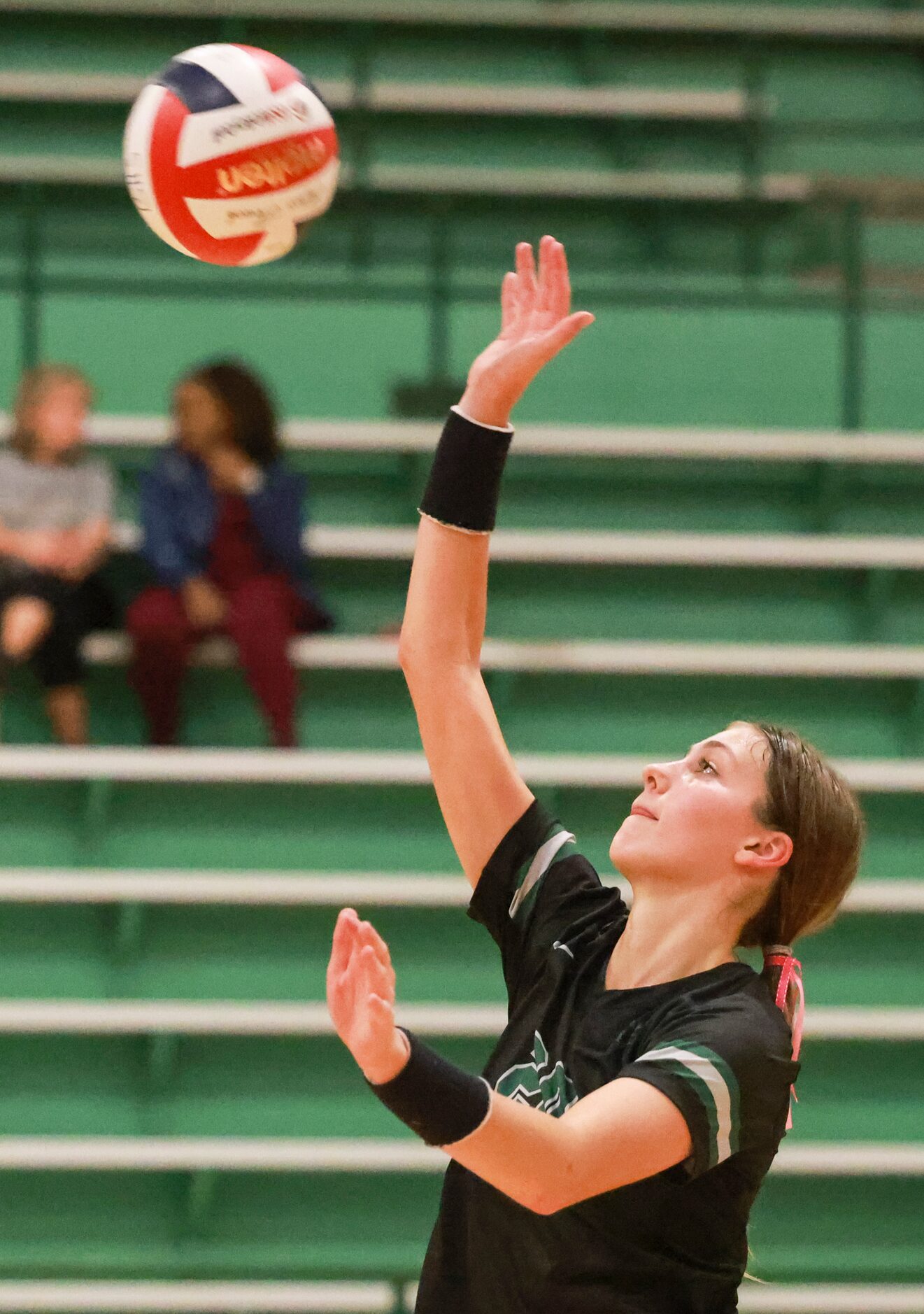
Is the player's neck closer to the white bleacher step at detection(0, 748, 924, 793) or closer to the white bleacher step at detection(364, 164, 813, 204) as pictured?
the white bleacher step at detection(0, 748, 924, 793)

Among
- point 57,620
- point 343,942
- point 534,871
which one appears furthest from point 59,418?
point 343,942

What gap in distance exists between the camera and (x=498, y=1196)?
1.49 metres

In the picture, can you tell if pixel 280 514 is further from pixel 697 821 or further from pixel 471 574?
pixel 697 821

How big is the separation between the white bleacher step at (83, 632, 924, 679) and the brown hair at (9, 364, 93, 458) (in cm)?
51

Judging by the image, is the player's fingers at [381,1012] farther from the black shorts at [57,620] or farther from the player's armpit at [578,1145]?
the black shorts at [57,620]

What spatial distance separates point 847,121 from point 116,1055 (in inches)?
133

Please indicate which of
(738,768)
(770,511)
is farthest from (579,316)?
(770,511)

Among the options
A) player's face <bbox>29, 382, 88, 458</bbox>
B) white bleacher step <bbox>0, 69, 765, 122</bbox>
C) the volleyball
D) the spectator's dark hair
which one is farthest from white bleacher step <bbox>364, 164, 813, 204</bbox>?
the volleyball

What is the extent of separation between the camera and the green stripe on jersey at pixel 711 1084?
135 centimetres

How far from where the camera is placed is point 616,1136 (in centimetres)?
129

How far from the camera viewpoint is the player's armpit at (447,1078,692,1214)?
123 centimetres

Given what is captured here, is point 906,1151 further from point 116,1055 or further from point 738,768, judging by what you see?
point 738,768

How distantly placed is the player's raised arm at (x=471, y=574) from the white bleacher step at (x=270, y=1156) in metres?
2.15

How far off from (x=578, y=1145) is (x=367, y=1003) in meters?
0.21
